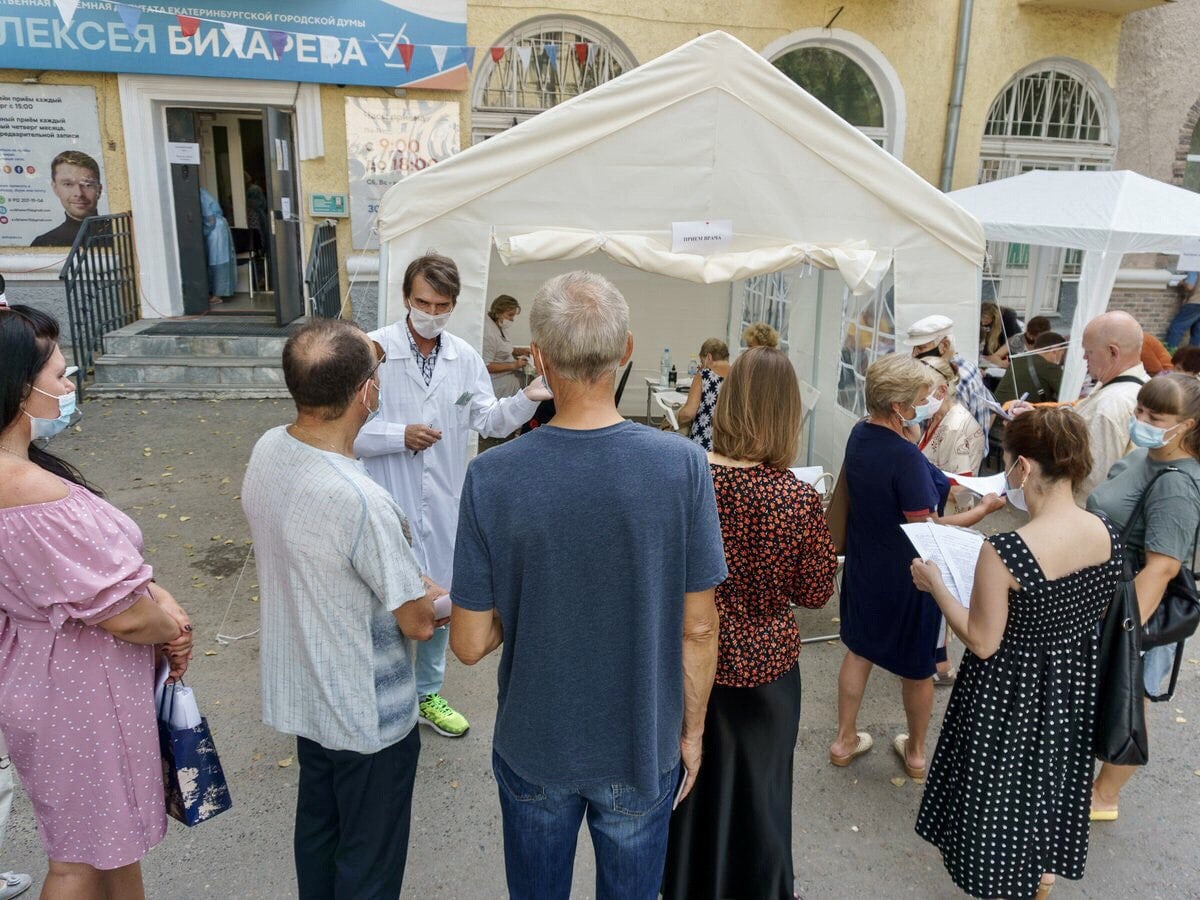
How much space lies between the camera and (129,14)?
8.68 metres

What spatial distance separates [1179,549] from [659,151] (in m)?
3.04

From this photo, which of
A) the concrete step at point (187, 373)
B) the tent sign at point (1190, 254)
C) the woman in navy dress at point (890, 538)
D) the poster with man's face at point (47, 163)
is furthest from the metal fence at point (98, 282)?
the tent sign at point (1190, 254)

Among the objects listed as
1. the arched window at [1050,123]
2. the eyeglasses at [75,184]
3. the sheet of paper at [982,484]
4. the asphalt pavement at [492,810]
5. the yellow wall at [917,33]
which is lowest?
the asphalt pavement at [492,810]

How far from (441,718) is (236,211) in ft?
36.2

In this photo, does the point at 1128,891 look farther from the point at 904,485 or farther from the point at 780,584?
the point at 780,584

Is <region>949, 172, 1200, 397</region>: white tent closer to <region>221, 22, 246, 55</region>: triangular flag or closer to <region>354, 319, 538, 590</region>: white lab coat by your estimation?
<region>354, 319, 538, 590</region>: white lab coat

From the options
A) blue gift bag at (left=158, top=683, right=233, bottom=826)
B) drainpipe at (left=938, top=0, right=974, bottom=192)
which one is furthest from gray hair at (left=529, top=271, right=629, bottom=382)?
drainpipe at (left=938, top=0, right=974, bottom=192)

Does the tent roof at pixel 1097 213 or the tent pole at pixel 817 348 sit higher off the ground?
the tent roof at pixel 1097 213

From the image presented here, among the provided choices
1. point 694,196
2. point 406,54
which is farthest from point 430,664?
point 406,54

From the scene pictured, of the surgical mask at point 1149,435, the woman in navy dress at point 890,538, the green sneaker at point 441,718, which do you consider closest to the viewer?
the surgical mask at point 1149,435

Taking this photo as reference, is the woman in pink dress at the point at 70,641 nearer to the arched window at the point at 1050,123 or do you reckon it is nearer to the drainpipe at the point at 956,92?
the drainpipe at the point at 956,92

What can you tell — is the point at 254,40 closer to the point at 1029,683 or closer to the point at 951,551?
the point at 951,551

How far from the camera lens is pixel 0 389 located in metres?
1.79

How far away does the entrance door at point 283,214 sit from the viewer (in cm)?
884
